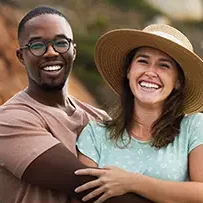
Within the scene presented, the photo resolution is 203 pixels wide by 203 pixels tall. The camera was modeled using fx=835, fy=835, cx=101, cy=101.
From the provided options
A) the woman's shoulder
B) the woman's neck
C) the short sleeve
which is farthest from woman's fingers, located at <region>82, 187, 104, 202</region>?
the woman's shoulder

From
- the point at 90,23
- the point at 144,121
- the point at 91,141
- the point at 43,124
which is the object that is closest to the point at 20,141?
the point at 43,124

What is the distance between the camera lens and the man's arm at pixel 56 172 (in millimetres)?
2992

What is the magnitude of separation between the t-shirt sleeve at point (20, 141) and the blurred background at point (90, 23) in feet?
11.1

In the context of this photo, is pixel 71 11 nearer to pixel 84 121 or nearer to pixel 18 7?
pixel 18 7

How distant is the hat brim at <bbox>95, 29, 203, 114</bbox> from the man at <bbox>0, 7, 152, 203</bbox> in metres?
0.15

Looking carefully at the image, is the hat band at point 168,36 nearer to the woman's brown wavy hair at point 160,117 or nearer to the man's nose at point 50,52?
the woman's brown wavy hair at point 160,117

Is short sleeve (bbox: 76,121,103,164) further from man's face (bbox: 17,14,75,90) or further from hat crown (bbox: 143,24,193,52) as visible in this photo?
hat crown (bbox: 143,24,193,52)

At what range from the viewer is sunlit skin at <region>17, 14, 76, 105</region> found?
3215mm

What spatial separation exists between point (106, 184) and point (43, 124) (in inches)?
13.8

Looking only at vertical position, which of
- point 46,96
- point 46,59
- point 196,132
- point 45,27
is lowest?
point 196,132

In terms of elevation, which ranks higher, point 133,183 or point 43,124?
point 43,124

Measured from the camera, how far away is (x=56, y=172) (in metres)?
3.01

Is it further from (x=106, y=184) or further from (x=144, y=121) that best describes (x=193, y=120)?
(x=106, y=184)

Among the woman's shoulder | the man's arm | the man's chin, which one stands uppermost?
the man's chin
